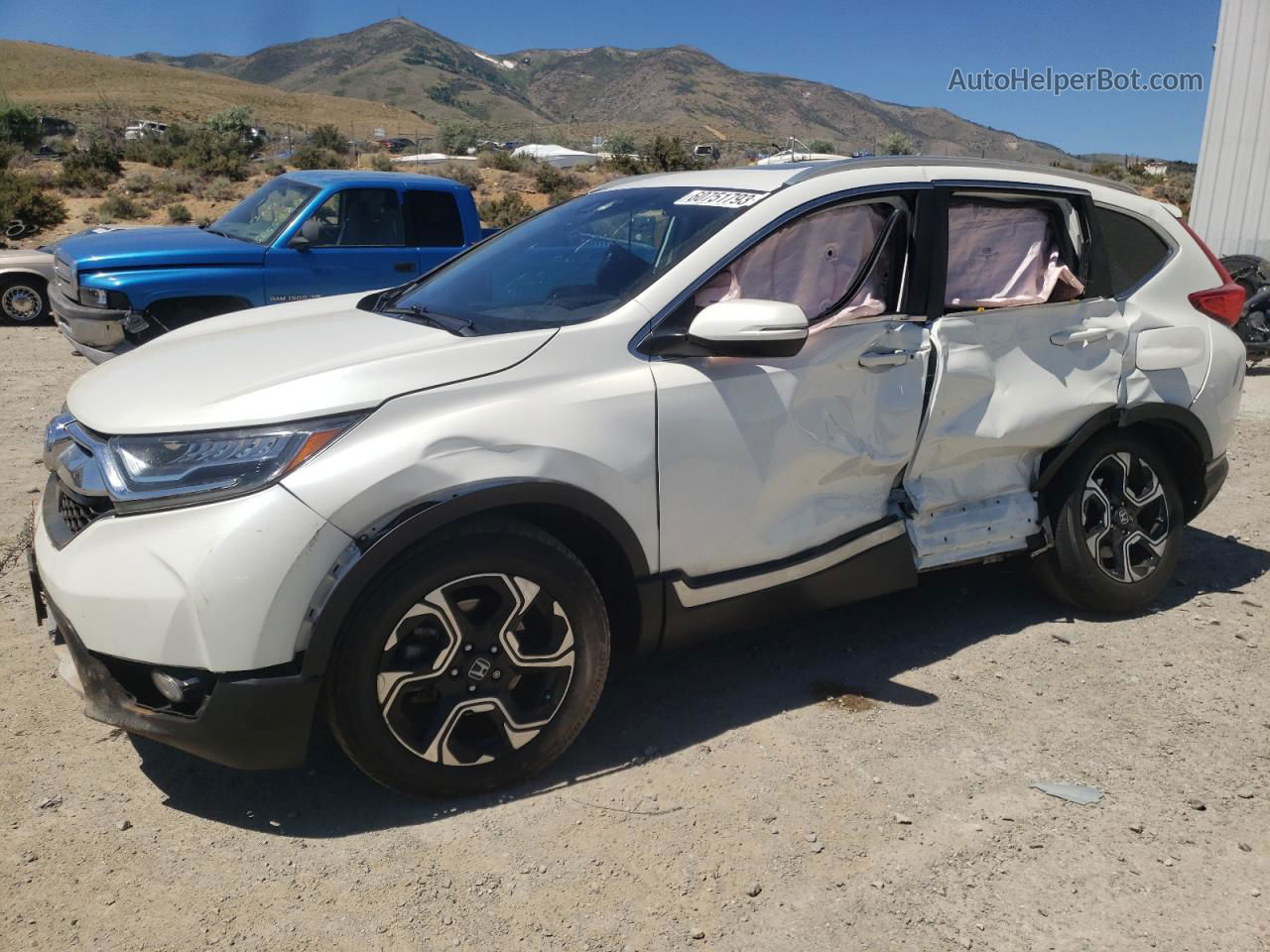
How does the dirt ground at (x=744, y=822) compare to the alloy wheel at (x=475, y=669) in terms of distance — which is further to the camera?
the alloy wheel at (x=475, y=669)

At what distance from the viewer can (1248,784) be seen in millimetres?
3414

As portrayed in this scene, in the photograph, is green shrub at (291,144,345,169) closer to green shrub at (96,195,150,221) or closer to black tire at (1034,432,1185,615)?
green shrub at (96,195,150,221)

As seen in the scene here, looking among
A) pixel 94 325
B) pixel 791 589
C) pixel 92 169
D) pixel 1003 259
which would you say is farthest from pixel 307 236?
pixel 92 169

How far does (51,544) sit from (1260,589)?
5.03 metres

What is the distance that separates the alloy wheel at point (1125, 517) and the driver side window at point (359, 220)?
670cm

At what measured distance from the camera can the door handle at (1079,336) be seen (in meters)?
4.20

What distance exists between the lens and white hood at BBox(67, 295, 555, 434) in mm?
2895

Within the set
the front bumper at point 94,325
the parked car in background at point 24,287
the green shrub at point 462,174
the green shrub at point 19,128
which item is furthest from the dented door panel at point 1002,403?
the green shrub at point 19,128

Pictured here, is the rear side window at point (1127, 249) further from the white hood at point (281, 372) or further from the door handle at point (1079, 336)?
the white hood at point (281, 372)

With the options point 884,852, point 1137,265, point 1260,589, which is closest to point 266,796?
point 884,852

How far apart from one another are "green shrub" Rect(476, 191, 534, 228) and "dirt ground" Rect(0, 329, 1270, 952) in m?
22.2

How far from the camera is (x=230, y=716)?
2.78 metres

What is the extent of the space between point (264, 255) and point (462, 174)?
26287 millimetres

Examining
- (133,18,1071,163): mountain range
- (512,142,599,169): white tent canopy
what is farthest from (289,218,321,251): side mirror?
(133,18,1071,163): mountain range
